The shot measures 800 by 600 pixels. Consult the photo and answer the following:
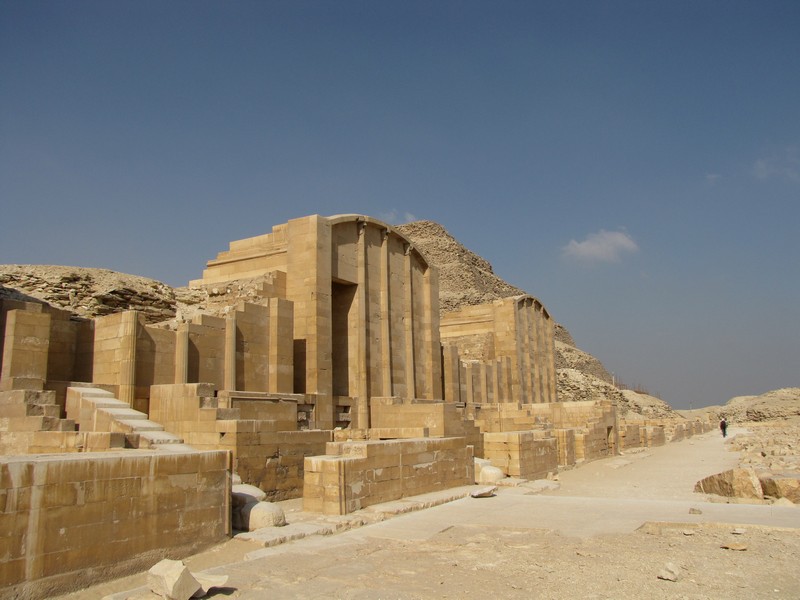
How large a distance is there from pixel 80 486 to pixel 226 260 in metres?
14.7

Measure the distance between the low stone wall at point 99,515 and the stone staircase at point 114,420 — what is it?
6.21 ft

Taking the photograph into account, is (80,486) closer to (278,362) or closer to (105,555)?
(105,555)

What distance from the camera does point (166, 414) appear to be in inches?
479

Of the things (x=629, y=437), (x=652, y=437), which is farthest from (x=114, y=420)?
(x=652, y=437)

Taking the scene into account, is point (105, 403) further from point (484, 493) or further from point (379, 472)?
point (484, 493)

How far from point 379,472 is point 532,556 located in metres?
4.06

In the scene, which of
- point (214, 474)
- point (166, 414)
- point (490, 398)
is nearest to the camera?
point (214, 474)

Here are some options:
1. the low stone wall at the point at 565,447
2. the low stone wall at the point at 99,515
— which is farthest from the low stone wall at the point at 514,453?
the low stone wall at the point at 99,515

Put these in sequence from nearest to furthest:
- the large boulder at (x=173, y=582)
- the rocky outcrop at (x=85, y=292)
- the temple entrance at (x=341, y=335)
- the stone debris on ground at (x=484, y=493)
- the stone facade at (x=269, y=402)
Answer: the large boulder at (x=173, y=582), the stone facade at (x=269, y=402), the stone debris on ground at (x=484, y=493), the rocky outcrop at (x=85, y=292), the temple entrance at (x=341, y=335)

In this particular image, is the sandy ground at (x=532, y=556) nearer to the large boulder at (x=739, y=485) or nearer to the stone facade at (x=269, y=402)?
the stone facade at (x=269, y=402)

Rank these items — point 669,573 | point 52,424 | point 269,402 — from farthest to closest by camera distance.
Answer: point 269,402 < point 52,424 < point 669,573

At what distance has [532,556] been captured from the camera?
7215mm

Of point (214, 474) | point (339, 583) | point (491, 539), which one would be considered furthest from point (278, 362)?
point (339, 583)

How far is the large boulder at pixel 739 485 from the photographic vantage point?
39.5 feet
